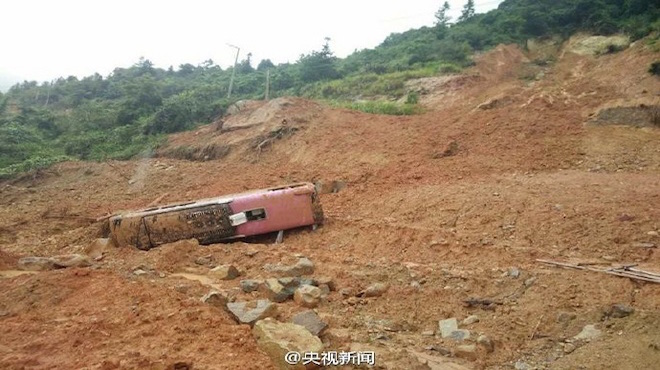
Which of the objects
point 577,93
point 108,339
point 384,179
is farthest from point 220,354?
point 577,93

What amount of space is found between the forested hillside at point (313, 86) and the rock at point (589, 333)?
11193mm

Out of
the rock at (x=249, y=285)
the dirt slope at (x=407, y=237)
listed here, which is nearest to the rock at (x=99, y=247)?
the dirt slope at (x=407, y=237)

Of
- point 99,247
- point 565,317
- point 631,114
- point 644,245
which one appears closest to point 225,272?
point 99,247

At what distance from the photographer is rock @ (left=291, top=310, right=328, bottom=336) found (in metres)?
3.50

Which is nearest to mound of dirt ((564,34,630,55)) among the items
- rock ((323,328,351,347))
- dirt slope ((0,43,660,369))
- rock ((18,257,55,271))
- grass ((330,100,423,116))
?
dirt slope ((0,43,660,369))

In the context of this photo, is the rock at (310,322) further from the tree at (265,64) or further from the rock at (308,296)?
the tree at (265,64)

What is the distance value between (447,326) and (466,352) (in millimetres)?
478

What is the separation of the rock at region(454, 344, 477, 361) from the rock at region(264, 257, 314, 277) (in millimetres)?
2087

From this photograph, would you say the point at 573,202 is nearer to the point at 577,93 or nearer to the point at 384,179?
the point at 384,179

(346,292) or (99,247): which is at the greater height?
(99,247)

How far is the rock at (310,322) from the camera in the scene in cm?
350

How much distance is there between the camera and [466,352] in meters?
3.50

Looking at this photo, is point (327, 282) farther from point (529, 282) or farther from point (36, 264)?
point (36, 264)

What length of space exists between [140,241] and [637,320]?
5852 mm
